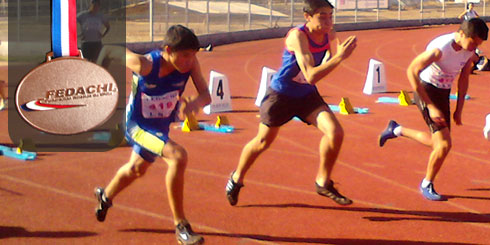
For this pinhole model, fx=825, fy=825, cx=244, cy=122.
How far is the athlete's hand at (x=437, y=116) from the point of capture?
790cm

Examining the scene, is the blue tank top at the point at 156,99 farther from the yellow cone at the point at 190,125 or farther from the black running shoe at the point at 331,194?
the yellow cone at the point at 190,125

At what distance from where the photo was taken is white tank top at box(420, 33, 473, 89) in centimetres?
789

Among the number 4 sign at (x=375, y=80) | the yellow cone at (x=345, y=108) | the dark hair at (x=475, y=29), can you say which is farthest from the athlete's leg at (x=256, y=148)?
the number 4 sign at (x=375, y=80)

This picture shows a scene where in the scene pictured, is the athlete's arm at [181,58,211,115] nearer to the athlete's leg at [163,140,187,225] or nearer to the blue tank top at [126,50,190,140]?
the blue tank top at [126,50,190,140]

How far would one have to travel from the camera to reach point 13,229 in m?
6.86

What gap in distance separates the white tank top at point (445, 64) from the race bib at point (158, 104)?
2783mm

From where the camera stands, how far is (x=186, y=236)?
6.29 meters

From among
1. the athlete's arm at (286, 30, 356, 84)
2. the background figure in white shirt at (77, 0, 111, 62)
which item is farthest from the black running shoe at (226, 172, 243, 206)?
the background figure in white shirt at (77, 0, 111, 62)

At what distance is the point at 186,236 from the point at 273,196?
2.03 m

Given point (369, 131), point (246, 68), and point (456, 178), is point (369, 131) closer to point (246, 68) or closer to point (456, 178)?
point (456, 178)

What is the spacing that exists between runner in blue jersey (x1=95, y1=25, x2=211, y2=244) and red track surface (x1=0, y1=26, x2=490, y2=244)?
1.66ft

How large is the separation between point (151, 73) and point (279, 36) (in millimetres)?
29561

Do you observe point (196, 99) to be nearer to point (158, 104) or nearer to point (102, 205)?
point (158, 104)

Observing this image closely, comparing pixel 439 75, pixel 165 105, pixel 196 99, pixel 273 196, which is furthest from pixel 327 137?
pixel 165 105
